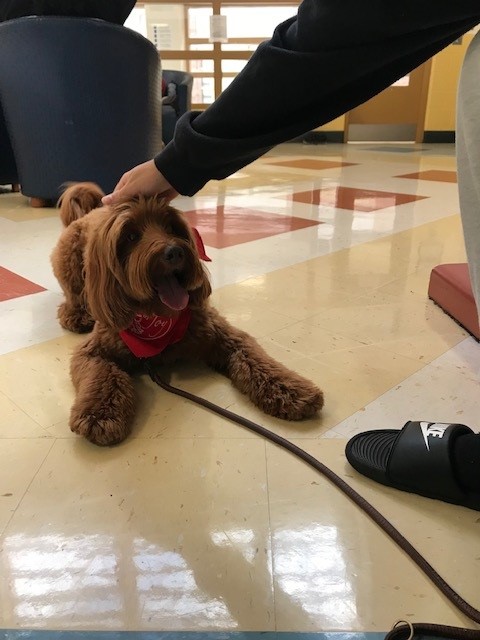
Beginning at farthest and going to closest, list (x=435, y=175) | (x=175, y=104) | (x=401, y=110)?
(x=401, y=110) → (x=175, y=104) → (x=435, y=175)

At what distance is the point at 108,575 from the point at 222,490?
26 centimetres

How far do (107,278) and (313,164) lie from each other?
18.2 feet

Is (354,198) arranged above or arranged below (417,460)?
below

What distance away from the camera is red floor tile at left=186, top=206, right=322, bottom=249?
2799mm

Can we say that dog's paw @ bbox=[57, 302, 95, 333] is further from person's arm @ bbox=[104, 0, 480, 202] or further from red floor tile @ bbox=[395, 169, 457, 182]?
red floor tile @ bbox=[395, 169, 457, 182]

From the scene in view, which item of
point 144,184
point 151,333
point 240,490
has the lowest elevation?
point 240,490

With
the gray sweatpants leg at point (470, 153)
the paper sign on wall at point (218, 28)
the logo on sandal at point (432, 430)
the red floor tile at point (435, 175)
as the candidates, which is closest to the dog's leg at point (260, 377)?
the logo on sandal at point (432, 430)

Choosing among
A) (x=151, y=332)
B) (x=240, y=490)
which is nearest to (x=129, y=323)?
(x=151, y=332)

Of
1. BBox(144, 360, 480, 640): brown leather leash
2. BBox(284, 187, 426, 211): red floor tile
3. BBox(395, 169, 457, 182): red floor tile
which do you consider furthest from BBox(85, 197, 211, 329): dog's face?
BBox(395, 169, 457, 182): red floor tile

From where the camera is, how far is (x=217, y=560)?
85 centimetres

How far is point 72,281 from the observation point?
5.47 ft

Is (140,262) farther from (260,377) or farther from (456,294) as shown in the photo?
(456,294)

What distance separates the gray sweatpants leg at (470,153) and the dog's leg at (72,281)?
1.19 m

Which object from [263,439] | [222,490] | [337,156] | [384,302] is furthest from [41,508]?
[337,156]
